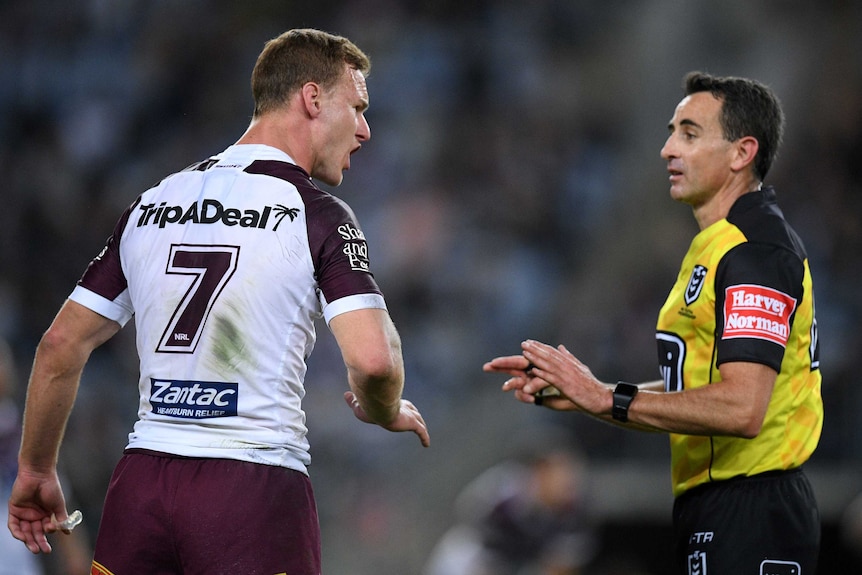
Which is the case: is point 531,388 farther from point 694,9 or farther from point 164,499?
point 694,9

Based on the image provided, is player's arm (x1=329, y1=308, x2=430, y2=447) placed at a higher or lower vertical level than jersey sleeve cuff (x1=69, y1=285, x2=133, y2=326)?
lower

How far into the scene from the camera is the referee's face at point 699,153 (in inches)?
171

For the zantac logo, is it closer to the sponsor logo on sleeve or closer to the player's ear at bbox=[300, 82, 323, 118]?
the sponsor logo on sleeve

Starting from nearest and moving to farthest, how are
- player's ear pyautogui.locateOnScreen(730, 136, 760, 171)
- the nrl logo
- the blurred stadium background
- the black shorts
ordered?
1. the black shorts
2. the nrl logo
3. player's ear pyautogui.locateOnScreen(730, 136, 760, 171)
4. the blurred stadium background

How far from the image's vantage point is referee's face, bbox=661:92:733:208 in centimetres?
434

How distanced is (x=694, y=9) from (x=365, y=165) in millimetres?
4344

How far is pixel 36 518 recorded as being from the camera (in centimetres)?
390

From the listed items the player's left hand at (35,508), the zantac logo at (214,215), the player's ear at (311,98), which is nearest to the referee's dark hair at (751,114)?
the player's ear at (311,98)

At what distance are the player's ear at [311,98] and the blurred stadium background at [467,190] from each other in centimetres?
553

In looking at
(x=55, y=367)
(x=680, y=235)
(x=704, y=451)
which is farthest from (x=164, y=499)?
(x=680, y=235)

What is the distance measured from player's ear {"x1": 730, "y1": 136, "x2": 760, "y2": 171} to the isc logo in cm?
212

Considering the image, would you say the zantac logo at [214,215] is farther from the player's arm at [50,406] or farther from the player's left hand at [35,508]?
the player's left hand at [35,508]

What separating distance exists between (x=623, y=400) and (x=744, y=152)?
1.12m

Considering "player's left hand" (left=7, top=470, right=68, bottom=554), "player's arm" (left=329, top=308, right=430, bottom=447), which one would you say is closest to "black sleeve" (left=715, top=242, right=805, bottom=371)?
"player's arm" (left=329, top=308, right=430, bottom=447)
